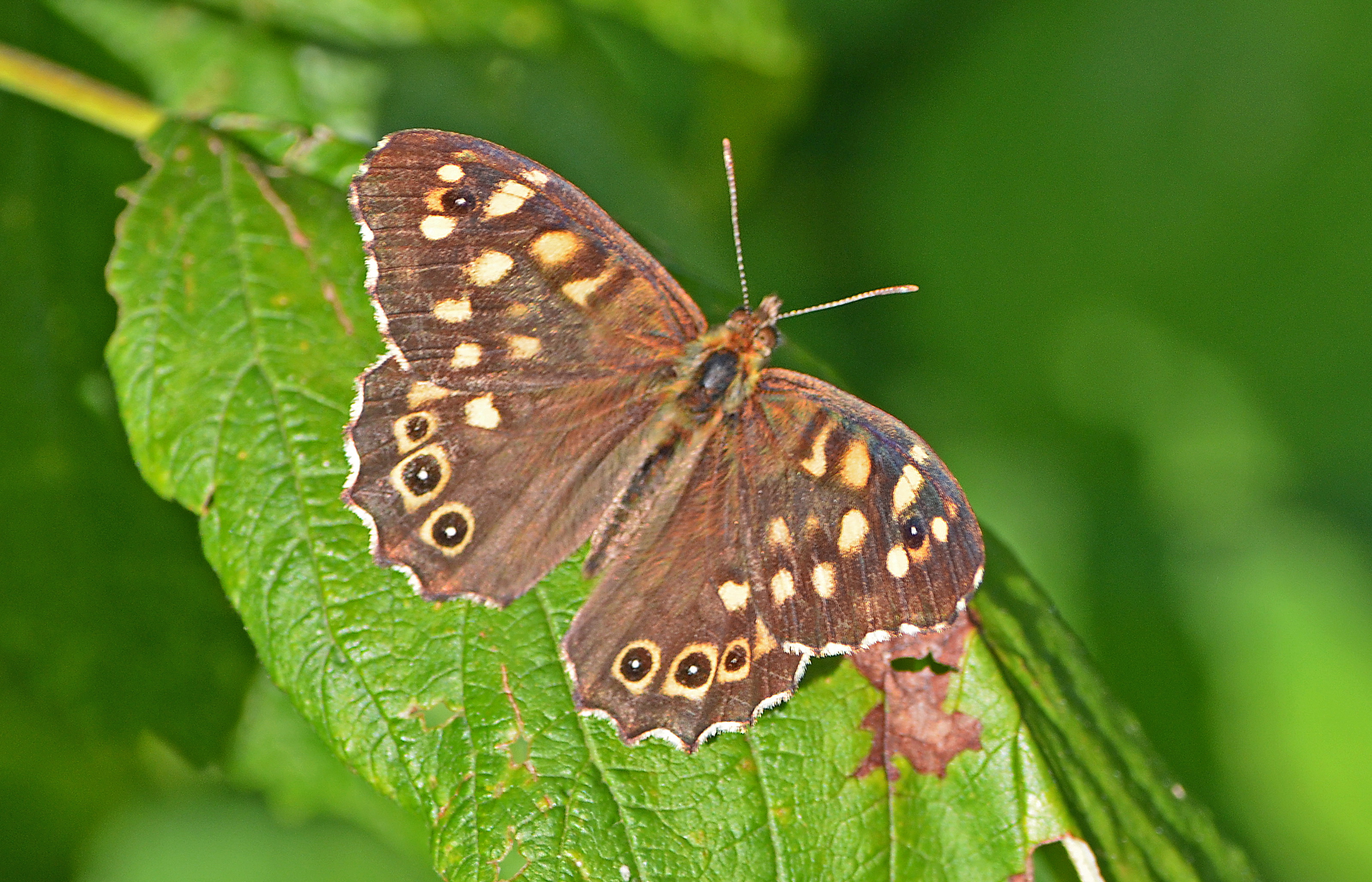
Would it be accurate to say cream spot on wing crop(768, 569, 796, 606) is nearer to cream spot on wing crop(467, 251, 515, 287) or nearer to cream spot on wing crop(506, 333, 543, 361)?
cream spot on wing crop(506, 333, 543, 361)

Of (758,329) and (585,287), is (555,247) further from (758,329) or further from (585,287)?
(758,329)

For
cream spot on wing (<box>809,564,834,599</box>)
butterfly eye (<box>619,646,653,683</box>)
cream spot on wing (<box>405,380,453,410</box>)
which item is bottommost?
butterfly eye (<box>619,646,653,683</box>)

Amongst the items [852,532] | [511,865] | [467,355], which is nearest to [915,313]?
[852,532]

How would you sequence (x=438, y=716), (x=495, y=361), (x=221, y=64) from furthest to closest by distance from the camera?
(x=221, y=64) → (x=495, y=361) → (x=438, y=716)

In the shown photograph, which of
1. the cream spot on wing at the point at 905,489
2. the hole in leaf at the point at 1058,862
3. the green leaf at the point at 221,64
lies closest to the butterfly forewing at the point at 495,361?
the cream spot on wing at the point at 905,489

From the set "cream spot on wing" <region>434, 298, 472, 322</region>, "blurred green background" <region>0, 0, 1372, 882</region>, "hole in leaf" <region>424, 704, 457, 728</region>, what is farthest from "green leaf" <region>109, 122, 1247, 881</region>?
"blurred green background" <region>0, 0, 1372, 882</region>

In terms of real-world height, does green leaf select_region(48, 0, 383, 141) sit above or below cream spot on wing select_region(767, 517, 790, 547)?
above

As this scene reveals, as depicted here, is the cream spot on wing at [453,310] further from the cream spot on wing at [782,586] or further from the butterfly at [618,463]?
the cream spot on wing at [782,586]
